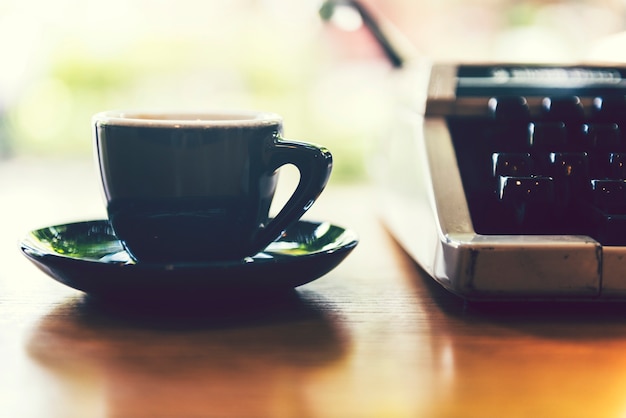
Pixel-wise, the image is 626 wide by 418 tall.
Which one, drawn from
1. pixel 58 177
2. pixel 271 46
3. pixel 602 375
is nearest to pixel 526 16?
pixel 271 46

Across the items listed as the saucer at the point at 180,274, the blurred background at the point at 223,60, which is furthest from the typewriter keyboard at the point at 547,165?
the blurred background at the point at 223,60

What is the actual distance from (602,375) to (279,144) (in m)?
0.24

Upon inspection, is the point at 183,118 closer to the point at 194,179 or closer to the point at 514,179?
the point at 194,179

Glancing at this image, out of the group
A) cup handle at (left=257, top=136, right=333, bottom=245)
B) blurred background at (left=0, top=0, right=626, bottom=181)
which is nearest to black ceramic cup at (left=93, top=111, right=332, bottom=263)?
cup handle at (left=257, top=136, right=333, bottom=245)

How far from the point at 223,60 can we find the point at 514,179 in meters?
1.81

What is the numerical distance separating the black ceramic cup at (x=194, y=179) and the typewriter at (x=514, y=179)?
0.11m

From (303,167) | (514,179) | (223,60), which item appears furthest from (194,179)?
(223,60)

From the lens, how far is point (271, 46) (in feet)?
7.30

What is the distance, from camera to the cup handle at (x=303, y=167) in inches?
18.5

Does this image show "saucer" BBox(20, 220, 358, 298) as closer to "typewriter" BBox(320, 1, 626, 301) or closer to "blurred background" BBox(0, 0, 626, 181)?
"typewriter" BBox(320, 1, 626, 301)

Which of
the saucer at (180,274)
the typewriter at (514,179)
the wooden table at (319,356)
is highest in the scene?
the typewriter at (514,179)

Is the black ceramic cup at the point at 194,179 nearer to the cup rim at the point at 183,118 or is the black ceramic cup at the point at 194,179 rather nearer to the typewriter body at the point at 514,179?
the cup rim at the point at 183,118

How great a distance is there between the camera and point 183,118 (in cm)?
59

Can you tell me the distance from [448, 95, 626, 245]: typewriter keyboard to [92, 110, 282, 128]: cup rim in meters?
0.16
